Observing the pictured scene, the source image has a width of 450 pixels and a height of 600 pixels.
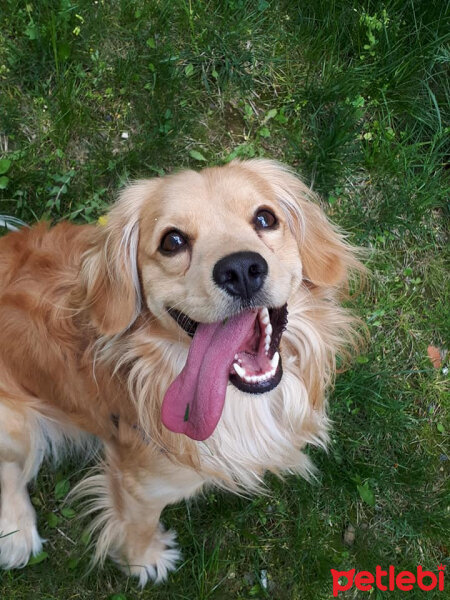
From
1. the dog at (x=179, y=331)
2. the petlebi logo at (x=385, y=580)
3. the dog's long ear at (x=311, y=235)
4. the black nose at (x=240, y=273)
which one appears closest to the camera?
the black nose at (x=240, y=273)

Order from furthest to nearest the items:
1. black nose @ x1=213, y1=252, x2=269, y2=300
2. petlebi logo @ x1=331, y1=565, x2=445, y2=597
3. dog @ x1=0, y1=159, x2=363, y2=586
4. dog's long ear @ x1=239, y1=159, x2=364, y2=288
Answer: petlebi logo @ x1=331, y1=565, x2=445, y2=597
dog's long ear @ x1=239, y1=159, x2=364, y2=288
dog @ x1=0, y1=159, x2=363, y2=586
black nose @ x1=213, y1=252, x2=269, y2=300

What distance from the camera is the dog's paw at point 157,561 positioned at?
284cm

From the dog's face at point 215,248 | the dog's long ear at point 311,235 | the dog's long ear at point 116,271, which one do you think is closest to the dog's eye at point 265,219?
the dog's face at point 215,248

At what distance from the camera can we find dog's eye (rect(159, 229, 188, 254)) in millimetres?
1987

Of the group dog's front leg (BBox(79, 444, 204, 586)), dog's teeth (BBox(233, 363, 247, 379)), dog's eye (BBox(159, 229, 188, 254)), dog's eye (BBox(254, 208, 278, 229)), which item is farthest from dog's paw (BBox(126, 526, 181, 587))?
dog's eye (BBox(254, 208, 278, 229))

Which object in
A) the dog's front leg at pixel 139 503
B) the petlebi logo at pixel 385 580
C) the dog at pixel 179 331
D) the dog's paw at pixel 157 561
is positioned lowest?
the petlebi logo at pixel 385 580

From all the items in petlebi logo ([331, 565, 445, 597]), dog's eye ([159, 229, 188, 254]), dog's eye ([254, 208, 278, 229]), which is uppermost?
dog's eye ([254, 208, 278, 229])

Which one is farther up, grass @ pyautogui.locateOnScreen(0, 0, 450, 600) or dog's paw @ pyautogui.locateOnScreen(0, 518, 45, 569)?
grass @ pyautogui.locateOnScreen(0, 0, 450, 600)

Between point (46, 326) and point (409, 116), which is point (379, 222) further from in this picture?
point (46, 326)

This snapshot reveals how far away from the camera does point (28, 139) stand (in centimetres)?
328

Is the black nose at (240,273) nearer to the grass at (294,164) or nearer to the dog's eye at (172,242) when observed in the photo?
the dog's eye at (172,242)

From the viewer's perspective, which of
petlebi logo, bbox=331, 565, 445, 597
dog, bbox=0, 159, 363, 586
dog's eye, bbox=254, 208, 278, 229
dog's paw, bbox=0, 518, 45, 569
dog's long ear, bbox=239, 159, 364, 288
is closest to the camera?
dog, bbox=0, 159, 363, 586

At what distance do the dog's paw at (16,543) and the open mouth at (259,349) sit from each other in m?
1.63

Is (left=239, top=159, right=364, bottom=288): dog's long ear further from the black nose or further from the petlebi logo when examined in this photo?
the petlebi logo
